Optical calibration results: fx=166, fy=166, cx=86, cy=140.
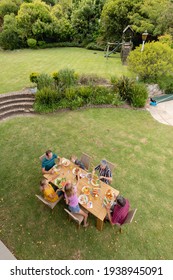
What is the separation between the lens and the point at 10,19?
21.9 m

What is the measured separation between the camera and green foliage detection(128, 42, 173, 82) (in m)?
10.8

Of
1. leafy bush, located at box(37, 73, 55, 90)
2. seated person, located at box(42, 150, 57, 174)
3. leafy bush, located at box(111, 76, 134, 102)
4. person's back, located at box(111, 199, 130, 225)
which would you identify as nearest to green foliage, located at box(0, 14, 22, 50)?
leafy bush, located at box(37, 73, 55, 90)

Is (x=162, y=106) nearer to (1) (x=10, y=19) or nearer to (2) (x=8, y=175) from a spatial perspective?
(2) (x=8, y=175)

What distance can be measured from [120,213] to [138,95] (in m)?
8.15

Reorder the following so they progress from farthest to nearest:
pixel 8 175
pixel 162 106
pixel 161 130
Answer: pixel 162 106
pixel 161 130
pixel 8 175

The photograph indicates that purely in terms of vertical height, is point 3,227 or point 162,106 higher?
point 162,106

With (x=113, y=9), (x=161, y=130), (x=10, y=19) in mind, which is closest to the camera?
(x=161, y=130)

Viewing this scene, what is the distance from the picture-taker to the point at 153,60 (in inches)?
430

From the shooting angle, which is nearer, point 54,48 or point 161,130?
point 161,130

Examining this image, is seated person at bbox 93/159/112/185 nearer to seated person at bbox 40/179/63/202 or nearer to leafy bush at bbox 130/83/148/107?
seated person at bbox 40/179/63/202

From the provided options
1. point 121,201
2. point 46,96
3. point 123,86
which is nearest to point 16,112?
point 46,96

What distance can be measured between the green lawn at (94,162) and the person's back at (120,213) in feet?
2.01
